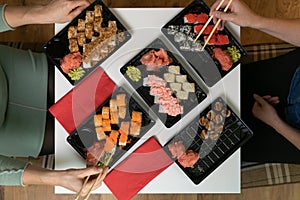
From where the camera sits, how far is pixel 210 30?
1.25 metres

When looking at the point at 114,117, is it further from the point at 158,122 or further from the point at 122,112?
the point at 158,122

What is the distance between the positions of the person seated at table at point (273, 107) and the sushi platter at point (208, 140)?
6.6 inches

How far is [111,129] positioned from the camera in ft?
4.14

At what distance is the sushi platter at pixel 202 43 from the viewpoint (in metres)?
1.25

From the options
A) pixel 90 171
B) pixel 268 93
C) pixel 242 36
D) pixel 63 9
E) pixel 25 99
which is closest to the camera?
pixel 90 171

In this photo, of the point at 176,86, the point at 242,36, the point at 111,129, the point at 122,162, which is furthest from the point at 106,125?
the point at 242,36

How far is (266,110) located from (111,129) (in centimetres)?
→ 51

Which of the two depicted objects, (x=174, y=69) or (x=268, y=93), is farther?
(x=268, y=93)

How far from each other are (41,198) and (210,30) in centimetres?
109

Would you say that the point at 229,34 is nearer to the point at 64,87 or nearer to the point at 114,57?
the point at 114,57

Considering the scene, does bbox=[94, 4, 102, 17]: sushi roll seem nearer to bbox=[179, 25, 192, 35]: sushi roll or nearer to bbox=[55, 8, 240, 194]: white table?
bbox=[55, 8, 240, 194]: white table

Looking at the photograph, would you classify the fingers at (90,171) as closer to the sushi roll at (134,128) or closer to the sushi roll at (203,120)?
the sushi roll at (134,128)

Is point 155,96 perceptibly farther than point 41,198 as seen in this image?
No

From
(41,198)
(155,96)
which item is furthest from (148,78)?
(41,198)
